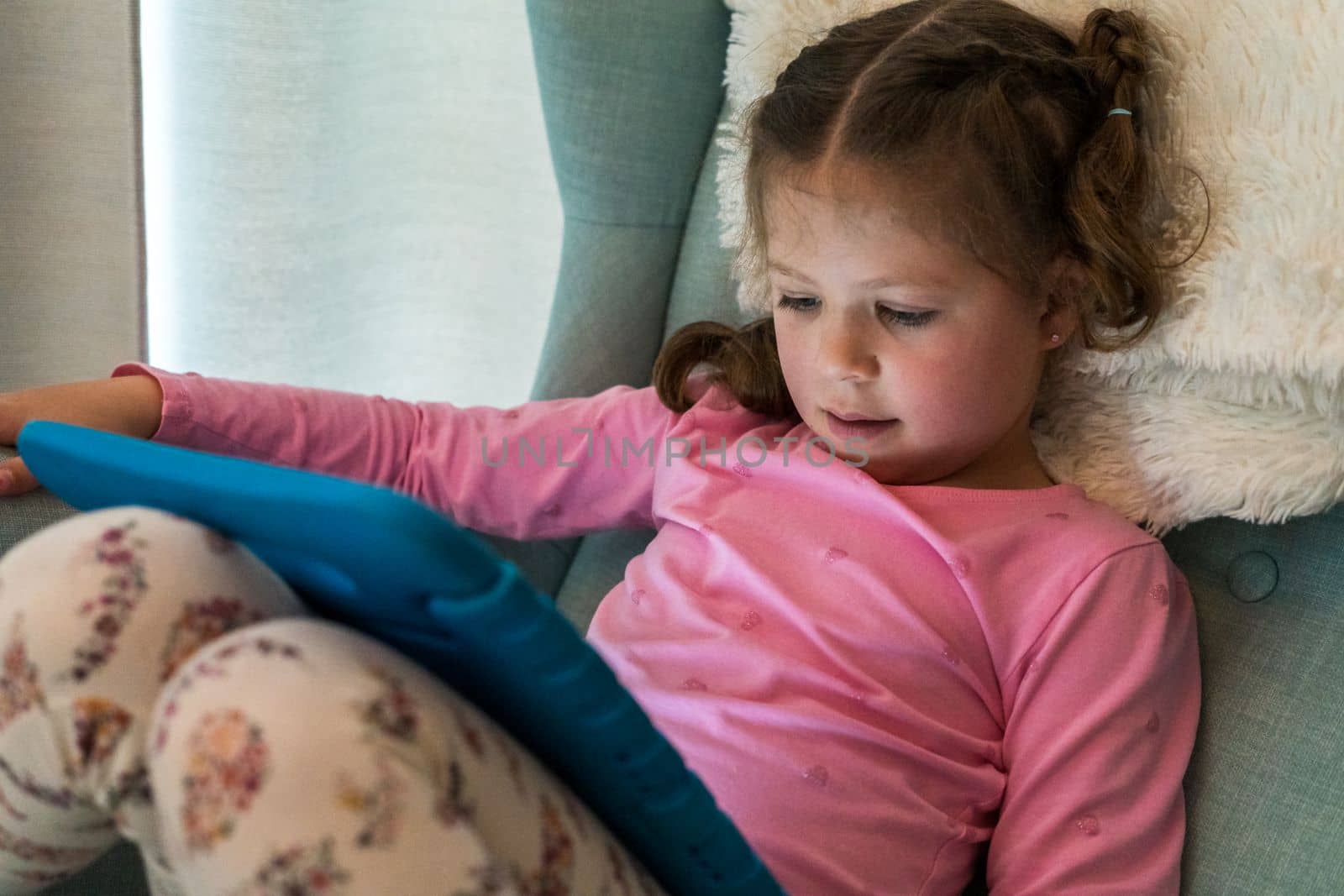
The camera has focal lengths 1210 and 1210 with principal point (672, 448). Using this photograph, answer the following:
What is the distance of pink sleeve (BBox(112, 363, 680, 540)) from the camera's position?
0.90 m

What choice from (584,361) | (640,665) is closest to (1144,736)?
(640,665)

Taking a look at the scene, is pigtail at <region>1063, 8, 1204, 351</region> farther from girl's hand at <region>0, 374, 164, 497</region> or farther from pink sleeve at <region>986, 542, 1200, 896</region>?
girl's hand at <region>0, 374, 164, 497</region>

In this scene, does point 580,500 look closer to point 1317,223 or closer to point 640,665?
point 640,665

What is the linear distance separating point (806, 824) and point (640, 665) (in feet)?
0.51

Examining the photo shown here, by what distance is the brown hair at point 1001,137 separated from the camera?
0.76 metres

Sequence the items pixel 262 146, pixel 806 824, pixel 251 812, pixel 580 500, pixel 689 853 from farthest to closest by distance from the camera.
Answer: pixel 262 146
pixel 580 500
pixel 806 824
pixel 689 853
pixel 251 812

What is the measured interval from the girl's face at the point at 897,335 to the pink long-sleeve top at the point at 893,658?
1.7 inches

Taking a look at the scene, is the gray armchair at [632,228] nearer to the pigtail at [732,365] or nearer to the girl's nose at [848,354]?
the pigtail at [732,365]

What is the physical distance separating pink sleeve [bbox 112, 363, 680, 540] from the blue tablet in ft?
1.07

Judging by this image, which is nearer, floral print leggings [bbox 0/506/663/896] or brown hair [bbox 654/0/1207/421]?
floral print leggings [bbox 0/506/663/896]

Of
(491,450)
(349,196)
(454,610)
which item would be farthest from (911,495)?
(349,196)

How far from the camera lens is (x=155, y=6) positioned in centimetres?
112

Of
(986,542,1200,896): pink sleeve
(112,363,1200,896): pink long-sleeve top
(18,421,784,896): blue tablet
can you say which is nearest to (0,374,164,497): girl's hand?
(112,363,1200,896): pink long-sleeve top

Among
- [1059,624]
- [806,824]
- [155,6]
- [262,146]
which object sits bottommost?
[806,824]
